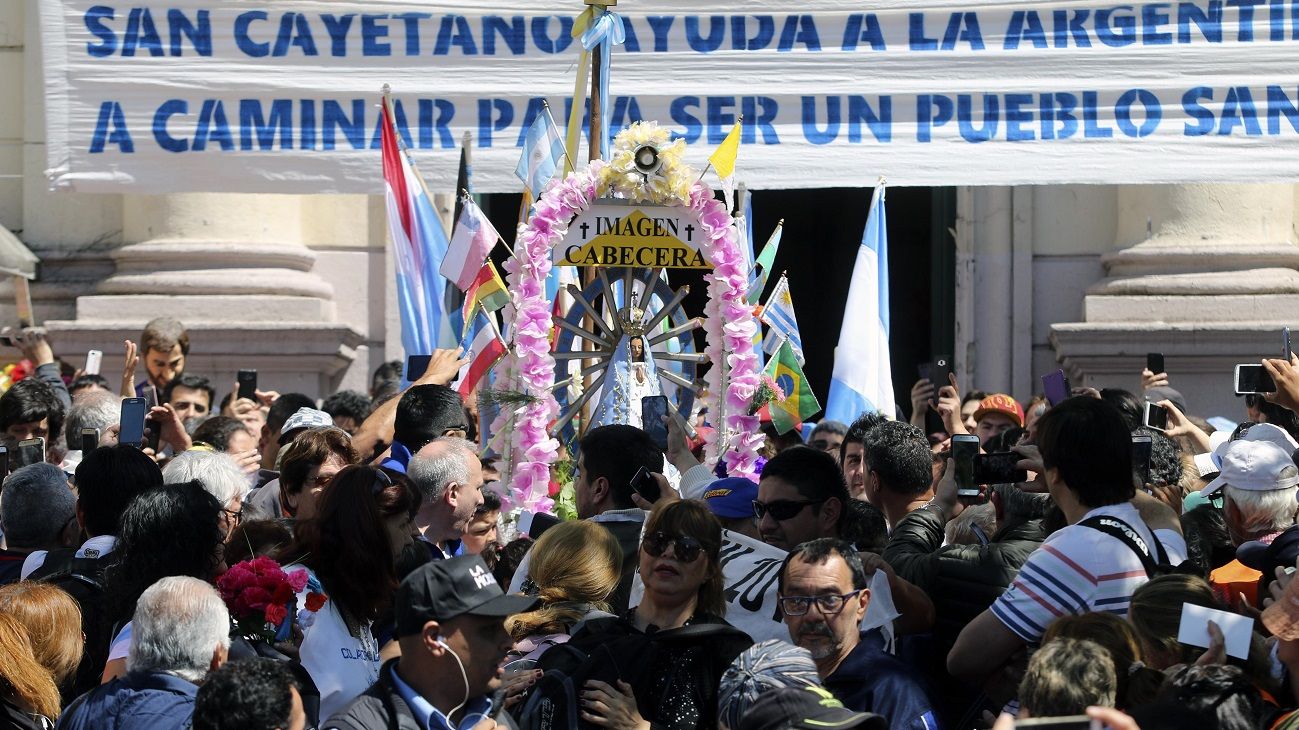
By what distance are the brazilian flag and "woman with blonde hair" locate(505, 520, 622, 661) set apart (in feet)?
11.3

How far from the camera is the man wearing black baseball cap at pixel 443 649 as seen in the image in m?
3.93

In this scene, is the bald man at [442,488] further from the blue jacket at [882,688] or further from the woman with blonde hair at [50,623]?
the blue jacket at [882,688]

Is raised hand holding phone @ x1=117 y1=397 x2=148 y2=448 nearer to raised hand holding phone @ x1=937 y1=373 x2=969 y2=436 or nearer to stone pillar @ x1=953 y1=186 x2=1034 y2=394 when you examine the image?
raised hand holding phone @ x1=937 y1=373 x2=969 y2=436

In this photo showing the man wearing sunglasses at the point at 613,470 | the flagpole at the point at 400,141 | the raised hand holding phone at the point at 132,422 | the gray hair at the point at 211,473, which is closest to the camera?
the man wearing sunglasses at the point at 613,470

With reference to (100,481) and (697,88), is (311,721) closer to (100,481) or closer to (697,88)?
(100,481)

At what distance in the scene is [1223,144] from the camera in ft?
28.1

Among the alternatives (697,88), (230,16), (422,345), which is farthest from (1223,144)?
(230,16)

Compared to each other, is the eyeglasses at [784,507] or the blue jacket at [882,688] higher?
the eyeglasses at [784,507]

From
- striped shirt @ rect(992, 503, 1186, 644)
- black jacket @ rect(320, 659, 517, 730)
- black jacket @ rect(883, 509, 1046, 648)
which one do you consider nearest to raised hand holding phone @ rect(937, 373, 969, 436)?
black jacket @ rect(883, 509, 1046, 648)

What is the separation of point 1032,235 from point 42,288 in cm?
701

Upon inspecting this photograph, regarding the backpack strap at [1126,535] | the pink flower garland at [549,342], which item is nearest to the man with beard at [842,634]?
the backpack strap at [1126,535]

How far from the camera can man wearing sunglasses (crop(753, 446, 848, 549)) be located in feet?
18.0

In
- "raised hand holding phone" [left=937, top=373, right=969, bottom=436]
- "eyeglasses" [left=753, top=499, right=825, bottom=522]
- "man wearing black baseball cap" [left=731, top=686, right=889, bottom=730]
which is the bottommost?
"man wearing black baseball cap" [left=731, top=686, right=889, bottom=730]

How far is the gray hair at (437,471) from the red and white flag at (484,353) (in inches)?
90.9
